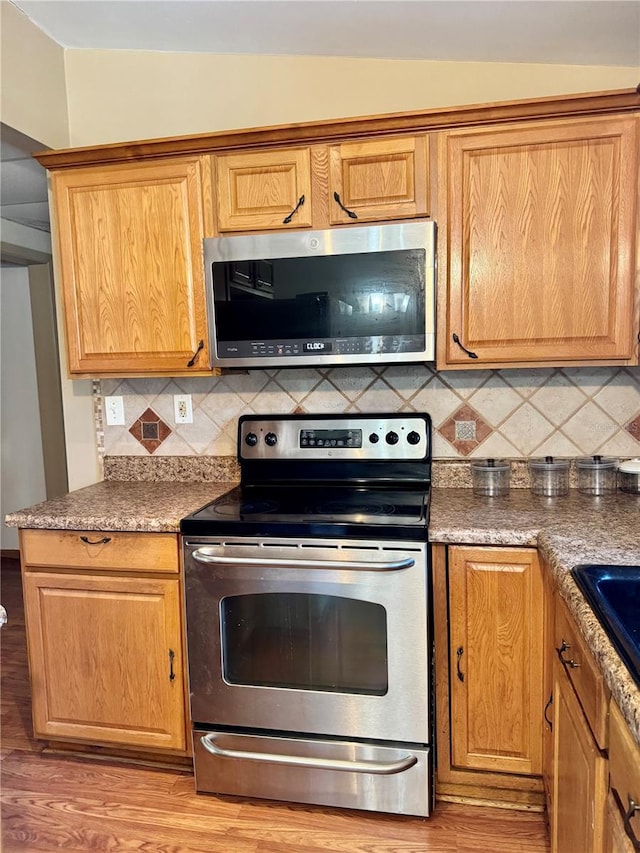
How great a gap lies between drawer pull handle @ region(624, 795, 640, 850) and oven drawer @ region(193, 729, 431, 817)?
869 mm

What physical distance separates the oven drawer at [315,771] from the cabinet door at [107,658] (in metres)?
0.15

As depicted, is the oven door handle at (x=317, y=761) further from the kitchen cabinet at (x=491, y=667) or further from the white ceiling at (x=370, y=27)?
the white ceiling at (x=370, y=27)

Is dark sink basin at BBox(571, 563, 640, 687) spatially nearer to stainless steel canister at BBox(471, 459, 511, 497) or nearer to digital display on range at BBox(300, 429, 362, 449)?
stainless steel canister at BBox(471, 459, 511, 497)

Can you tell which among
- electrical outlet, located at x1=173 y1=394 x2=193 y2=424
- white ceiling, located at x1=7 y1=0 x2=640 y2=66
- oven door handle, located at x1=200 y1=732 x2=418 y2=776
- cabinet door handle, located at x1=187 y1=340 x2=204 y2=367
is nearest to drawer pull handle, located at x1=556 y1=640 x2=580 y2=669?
oven door handle, located at x1=200 y1=732 x2=418 y2=776

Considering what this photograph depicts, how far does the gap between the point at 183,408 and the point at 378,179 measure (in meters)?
1.15

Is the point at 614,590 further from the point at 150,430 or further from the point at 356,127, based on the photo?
the point at 150,430

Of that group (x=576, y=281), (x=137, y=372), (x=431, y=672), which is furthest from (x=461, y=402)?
(x=137, y=372)

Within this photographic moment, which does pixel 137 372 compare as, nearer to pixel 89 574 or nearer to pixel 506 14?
pixel 89 574

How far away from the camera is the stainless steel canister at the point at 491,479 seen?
197cm

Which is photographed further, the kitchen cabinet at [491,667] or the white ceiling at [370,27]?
the white ceiling at [370,27]

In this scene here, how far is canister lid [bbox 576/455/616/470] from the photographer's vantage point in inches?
77.7

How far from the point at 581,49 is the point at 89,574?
Answer: 91.7 inches

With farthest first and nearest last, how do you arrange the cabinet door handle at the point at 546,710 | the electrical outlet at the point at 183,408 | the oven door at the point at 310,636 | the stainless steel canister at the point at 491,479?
1. the electrical outlet at the point at 183,408
2. the stainless steel canister at the point at 491,479
3. the oven door at the point at 310,636
4. the cabinet door handle at the point at 546,710

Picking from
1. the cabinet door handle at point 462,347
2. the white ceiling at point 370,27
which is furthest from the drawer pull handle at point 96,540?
the white ceiling at point 370,27
